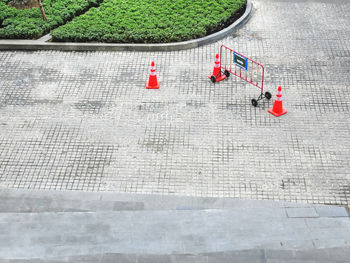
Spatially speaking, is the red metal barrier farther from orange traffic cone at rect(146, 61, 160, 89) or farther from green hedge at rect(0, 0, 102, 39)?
green hedge at rect(0, 0, 102, 39)

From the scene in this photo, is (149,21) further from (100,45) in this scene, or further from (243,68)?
(243,68)

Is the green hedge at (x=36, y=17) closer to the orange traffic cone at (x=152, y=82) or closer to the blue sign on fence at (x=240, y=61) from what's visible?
the orange traffic cone at (x=152, y=82)

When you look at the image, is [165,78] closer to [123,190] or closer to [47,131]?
[47,131]

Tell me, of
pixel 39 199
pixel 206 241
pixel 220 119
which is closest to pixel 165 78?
pixel 220 119

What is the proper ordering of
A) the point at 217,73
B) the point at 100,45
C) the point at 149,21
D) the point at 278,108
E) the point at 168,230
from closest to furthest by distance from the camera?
the point at 168,230 → the point at 278,108 → the point at 217,73 → the point at 100,45 → the point at 149,21

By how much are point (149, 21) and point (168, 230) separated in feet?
29.4

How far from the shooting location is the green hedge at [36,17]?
14.7 meters

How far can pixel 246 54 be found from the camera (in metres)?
13.9

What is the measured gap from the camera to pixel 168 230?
26.3 feet

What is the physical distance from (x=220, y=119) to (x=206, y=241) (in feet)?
13.7

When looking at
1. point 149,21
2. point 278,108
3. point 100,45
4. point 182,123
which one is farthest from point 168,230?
point 149,21

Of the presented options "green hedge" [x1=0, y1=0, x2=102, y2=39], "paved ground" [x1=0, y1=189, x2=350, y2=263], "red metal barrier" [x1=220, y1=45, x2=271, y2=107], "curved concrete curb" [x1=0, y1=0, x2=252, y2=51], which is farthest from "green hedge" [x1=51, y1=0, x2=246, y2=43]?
"paved ground" [x1=0, y1=189, x2=350, y2=263]

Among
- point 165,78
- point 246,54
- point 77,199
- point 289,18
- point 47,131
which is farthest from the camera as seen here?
point 289,18

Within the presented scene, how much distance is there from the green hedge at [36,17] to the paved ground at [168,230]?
23.8ft
